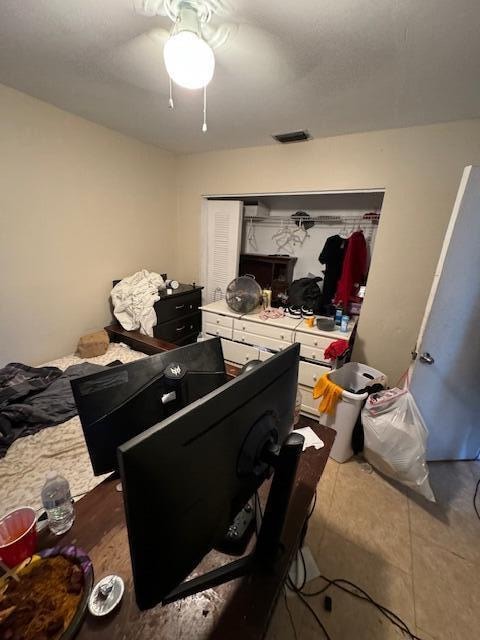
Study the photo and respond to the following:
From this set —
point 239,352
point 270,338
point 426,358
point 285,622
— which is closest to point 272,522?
point 285,622

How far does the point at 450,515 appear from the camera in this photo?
1516 mm

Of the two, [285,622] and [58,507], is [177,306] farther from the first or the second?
[285,622]

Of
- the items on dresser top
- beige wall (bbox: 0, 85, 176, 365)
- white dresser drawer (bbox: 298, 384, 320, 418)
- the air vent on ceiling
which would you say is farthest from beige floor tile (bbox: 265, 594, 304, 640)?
the air vent on ceiling

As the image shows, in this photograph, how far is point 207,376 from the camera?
81cm

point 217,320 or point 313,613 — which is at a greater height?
point 217,320

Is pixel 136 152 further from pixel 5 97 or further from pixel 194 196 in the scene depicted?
pixel 5 97

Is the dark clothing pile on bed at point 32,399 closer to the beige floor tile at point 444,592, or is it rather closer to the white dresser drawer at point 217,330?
the white dresser drawer at point 217,330

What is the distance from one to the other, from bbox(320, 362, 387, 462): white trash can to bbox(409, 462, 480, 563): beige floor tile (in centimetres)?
46

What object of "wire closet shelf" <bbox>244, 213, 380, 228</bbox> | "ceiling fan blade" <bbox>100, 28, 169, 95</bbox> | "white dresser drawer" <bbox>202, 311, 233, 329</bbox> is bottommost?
"white dresser drawer" <bbox>202, 311, 233, 329</bbox>

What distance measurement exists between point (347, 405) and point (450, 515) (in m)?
0.82

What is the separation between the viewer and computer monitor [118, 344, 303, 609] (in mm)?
355

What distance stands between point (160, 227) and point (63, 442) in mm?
2394

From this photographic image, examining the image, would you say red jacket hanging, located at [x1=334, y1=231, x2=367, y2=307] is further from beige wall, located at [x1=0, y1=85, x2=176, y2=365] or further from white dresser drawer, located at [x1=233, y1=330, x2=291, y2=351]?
beige wall, located at [x1=0, y1=85, x2=176, y2=365]

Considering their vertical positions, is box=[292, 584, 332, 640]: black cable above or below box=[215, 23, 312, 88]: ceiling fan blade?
below
